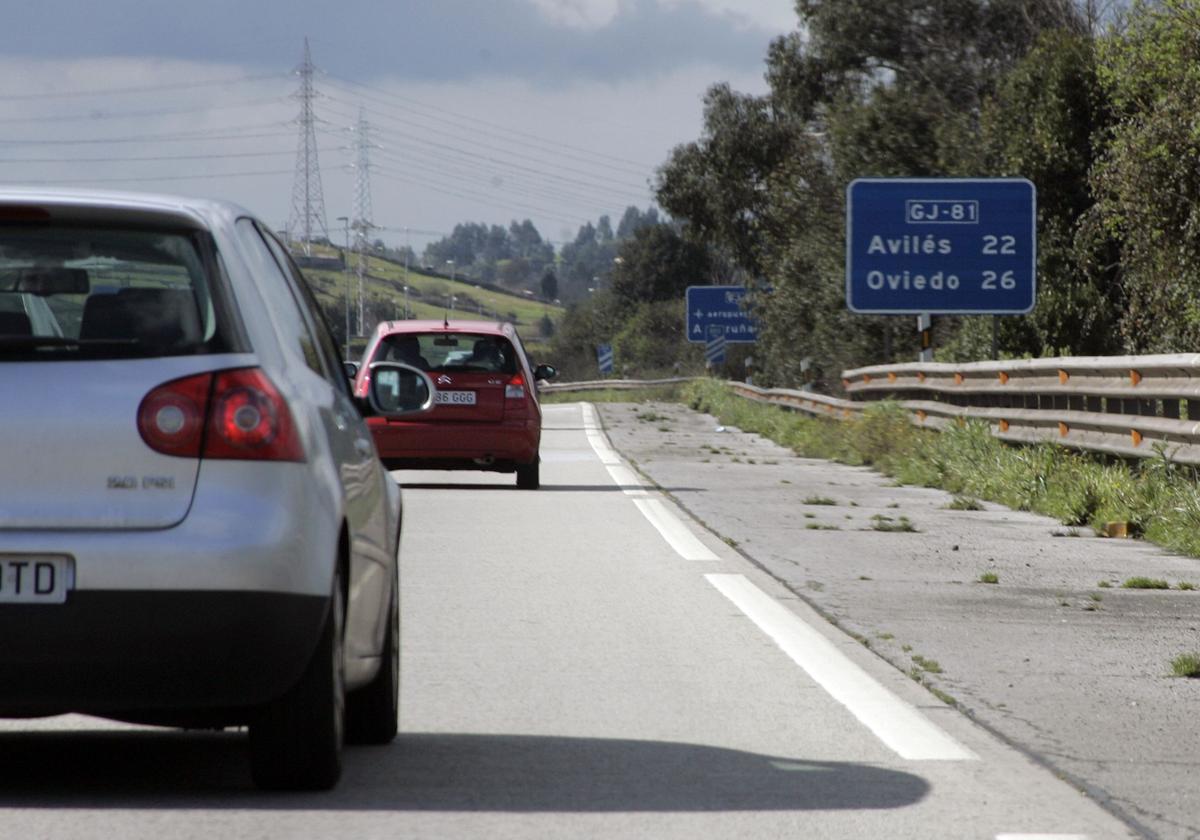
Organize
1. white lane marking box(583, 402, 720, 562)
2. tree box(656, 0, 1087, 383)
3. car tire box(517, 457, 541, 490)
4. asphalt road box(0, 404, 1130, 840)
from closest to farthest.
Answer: asphalt road box(0, 404, 1130, 840) < white lane marking box(583, 402, 720, 562) < car tire box(517, 457, 541, 490) < tree box(656, 0, 1087, 383)

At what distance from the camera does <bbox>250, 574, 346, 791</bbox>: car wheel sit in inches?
227

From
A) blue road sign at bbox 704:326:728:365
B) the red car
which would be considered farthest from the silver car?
blue road sign at bbox 704:326:728:365

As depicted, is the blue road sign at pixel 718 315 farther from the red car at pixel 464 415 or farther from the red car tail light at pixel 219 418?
the red car tail light at pixel 219 418

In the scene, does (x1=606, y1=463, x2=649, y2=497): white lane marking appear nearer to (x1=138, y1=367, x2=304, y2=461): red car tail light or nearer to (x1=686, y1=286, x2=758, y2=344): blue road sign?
(x1=138, y1=367, x2=304, y2=461): red car tail light

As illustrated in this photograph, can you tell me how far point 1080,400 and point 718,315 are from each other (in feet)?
145

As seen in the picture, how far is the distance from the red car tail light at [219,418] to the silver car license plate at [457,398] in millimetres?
15766

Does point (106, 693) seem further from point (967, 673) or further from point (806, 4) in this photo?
point (806, 4)

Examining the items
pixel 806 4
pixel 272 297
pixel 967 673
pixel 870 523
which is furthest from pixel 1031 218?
pixel 806 4

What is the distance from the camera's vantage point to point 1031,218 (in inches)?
1179

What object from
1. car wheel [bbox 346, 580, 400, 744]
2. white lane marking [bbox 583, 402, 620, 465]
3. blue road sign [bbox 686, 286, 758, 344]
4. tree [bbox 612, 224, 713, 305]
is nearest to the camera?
car wheel [bbox 346, 580, 400, 744]

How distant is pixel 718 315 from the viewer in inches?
2507

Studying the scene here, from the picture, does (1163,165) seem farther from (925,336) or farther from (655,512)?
(655,512)

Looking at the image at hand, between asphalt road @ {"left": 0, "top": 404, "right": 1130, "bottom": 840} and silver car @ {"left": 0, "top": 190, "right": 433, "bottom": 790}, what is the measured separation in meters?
0.32

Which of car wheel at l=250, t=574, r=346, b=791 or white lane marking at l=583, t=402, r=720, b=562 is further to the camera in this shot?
white lane marking at l=583, t=402, r=720, b=562
